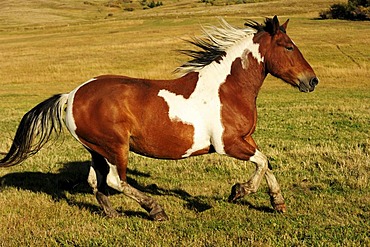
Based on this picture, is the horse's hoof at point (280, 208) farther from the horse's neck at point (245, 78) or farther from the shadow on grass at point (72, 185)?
the horse's neck at point (245, 78)

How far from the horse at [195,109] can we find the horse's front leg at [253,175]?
1 cm

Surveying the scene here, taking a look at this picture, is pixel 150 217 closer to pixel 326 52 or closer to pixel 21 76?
pixel 21 76

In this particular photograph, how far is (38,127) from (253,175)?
10.6ft

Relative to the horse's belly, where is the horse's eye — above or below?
above

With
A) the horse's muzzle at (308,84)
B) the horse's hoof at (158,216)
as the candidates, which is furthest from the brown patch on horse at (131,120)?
the horse's muzzle at (308,84)

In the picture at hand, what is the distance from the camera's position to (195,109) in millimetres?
5953

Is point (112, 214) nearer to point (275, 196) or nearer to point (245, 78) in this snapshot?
point (275, 196)

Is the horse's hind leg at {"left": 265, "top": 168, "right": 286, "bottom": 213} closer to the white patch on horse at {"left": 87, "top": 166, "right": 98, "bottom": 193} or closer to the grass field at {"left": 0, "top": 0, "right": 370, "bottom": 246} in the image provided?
the grass field at {"left": 0, "top": 0, "right": 370, "bottom": 246}

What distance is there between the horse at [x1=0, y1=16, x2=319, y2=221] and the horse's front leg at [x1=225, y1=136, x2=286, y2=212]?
0.04 feet

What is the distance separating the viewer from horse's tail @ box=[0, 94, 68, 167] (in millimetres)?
6504

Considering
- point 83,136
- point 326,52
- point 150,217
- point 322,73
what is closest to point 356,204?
point 150,217

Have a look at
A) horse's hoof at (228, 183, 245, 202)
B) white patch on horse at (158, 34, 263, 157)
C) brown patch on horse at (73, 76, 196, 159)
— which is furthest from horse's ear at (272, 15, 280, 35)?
horse's hoof at (228, 183, 245, 202)

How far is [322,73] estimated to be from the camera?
30625mm

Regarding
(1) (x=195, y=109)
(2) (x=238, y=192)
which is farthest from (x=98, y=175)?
(2) (x=238, y=192)
